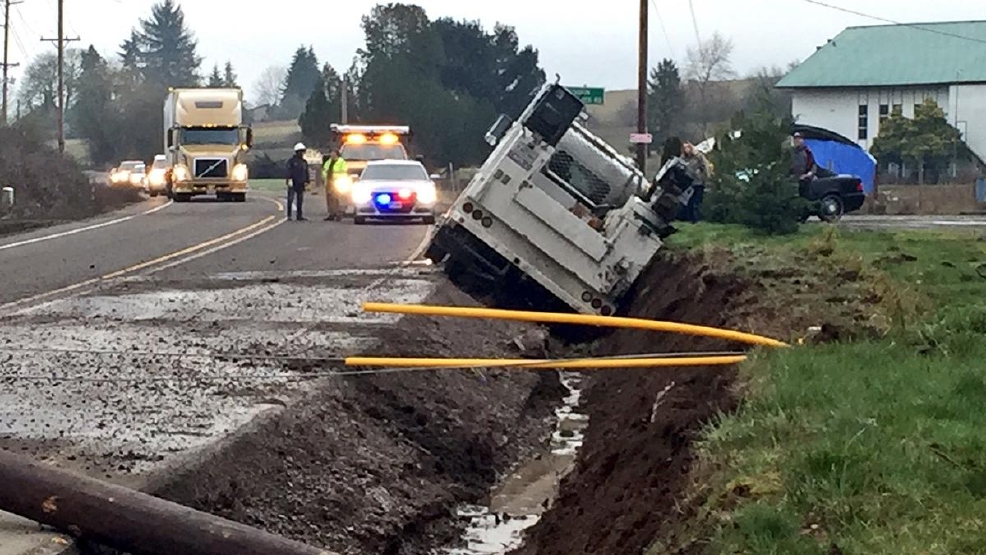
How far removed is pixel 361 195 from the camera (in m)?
32.8

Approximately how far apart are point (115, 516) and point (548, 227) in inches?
421

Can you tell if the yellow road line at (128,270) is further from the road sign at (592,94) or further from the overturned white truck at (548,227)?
the road sign at (592,94)

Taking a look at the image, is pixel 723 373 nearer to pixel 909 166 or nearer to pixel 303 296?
pixel 303 296

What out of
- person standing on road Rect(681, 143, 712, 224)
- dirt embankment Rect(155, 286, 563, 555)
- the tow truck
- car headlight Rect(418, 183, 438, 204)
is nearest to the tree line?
the tow truck

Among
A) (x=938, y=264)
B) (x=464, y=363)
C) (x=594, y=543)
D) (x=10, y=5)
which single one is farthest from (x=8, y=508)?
(x=10, y=5)

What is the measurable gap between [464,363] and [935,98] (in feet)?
194

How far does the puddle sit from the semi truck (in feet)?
106

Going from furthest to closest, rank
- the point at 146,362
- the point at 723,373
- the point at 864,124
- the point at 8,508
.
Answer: the point at 864,124, the point at 146,362, the point at 723,373, the point at 8,508

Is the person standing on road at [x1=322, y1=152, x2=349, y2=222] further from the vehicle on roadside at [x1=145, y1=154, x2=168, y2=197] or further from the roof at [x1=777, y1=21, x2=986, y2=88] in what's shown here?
the roof at [x1=777, y1=21, x2=986, y2=88]

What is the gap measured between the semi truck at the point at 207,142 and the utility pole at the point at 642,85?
44.9 feet

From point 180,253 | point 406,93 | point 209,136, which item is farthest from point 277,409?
point 406,93

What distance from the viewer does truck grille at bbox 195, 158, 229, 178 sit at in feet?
148

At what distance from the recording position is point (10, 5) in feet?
245

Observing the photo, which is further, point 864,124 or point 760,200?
point 864,124
